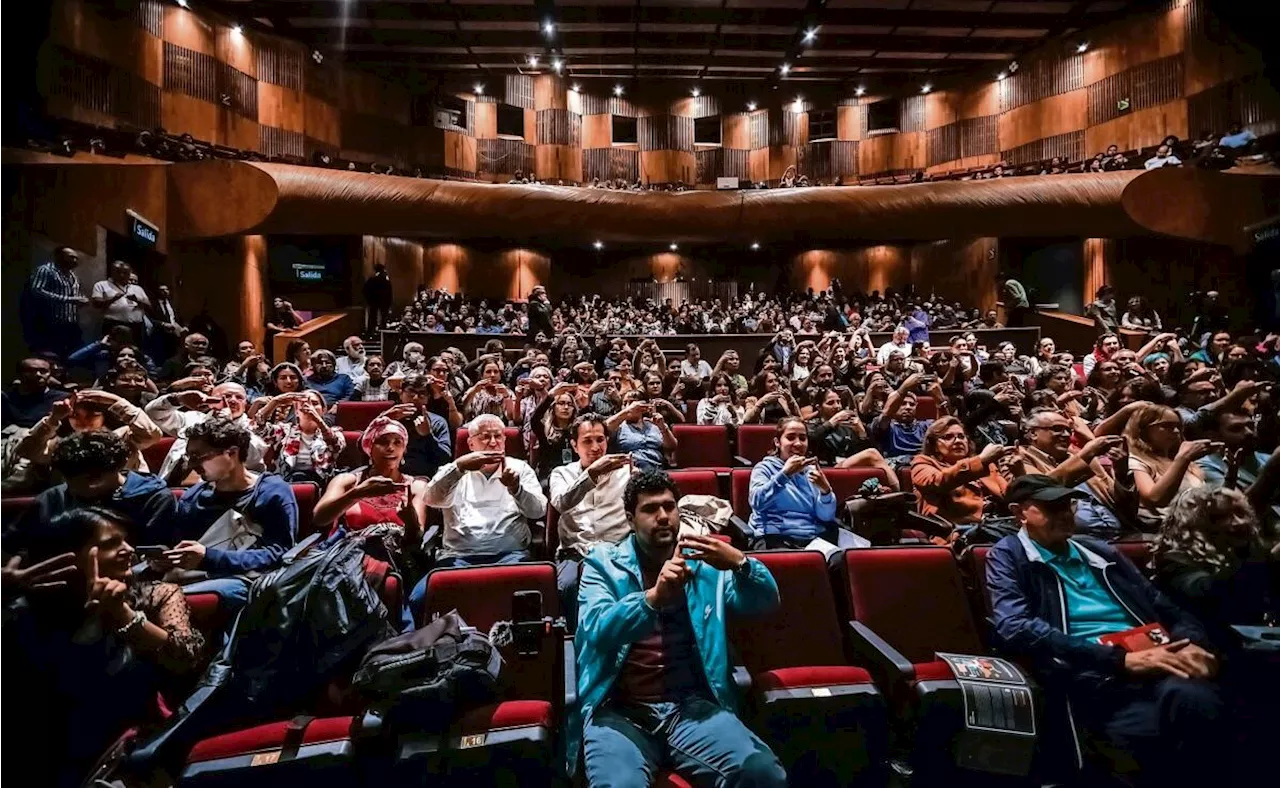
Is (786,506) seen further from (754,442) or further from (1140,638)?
(754,442)

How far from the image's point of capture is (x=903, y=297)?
38.9ft

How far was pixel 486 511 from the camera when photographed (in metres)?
2.53

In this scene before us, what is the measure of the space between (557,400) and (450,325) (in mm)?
6689

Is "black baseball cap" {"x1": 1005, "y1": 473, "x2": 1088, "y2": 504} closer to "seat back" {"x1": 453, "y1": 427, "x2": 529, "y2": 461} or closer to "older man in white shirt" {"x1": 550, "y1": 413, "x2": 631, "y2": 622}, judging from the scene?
"older man in white shirt" {"x1": 550, "y1": 413, "x2": 631, "y2": 622}

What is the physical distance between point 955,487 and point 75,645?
2659mm

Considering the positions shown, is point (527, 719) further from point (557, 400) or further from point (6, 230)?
point (6, 230)

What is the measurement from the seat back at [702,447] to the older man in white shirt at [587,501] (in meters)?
1.33

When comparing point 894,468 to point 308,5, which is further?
point 308,5

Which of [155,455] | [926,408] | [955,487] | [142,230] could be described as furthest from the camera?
[142,230]

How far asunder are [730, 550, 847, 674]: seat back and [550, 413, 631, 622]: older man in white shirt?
61 centimetres

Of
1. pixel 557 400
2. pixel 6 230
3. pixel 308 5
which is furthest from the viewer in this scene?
pixel 308 5


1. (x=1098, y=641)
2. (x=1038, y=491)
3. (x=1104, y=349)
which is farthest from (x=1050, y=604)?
(x=1104, y=349)

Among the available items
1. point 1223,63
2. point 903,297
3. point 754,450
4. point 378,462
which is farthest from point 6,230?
point 1223,63

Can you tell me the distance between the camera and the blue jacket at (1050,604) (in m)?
Result: 1.69
